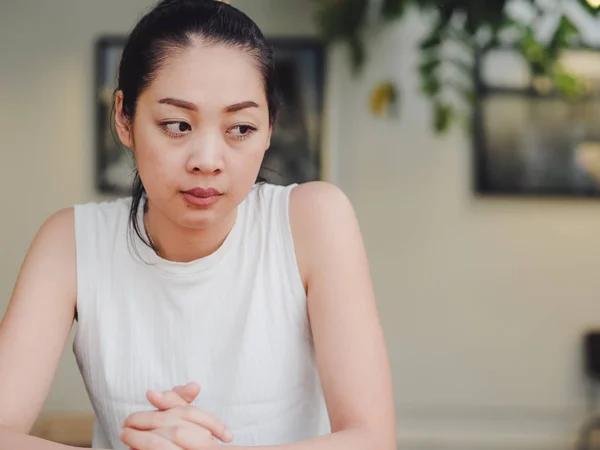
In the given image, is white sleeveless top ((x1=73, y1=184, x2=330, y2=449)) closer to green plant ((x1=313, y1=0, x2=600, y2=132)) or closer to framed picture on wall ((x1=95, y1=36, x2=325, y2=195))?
green plant ((x1=313, y1=0, x2=600, y2=132))

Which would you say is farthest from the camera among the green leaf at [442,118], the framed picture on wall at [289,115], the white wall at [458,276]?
the white wall at [458,276]

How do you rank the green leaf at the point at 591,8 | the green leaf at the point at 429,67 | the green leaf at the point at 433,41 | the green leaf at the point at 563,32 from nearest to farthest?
the green leaf at the point at 591,8
the green leaf at the point at 563,32
the green leaf at the point at 433,41
the green leaf at the point at 429,67

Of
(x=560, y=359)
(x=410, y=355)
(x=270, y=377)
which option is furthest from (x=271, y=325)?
(x=560, y=359)

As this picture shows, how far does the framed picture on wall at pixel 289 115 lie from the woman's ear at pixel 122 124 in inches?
116

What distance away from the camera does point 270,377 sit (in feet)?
3.88

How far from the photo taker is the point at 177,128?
1.04 metres

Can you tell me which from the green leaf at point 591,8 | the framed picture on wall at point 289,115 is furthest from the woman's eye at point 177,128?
the framed picture on wall at point 289,115

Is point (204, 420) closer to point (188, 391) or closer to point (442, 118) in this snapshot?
point (188, 391)

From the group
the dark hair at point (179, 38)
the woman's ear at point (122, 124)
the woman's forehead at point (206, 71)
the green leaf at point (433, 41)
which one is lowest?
the woman's ear at point (122, 124)

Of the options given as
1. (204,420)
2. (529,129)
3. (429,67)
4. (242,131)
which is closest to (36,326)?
(204,420)

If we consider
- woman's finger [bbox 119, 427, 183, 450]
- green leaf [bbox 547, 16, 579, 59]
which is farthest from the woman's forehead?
green leaf [bbox 547, 16, 579, 59]

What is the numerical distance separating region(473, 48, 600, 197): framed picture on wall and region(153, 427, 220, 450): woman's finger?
3436 mm

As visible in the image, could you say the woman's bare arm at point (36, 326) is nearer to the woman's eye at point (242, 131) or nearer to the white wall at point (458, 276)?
the woman's eye at point (242, 131)

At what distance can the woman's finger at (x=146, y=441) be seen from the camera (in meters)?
0.98
